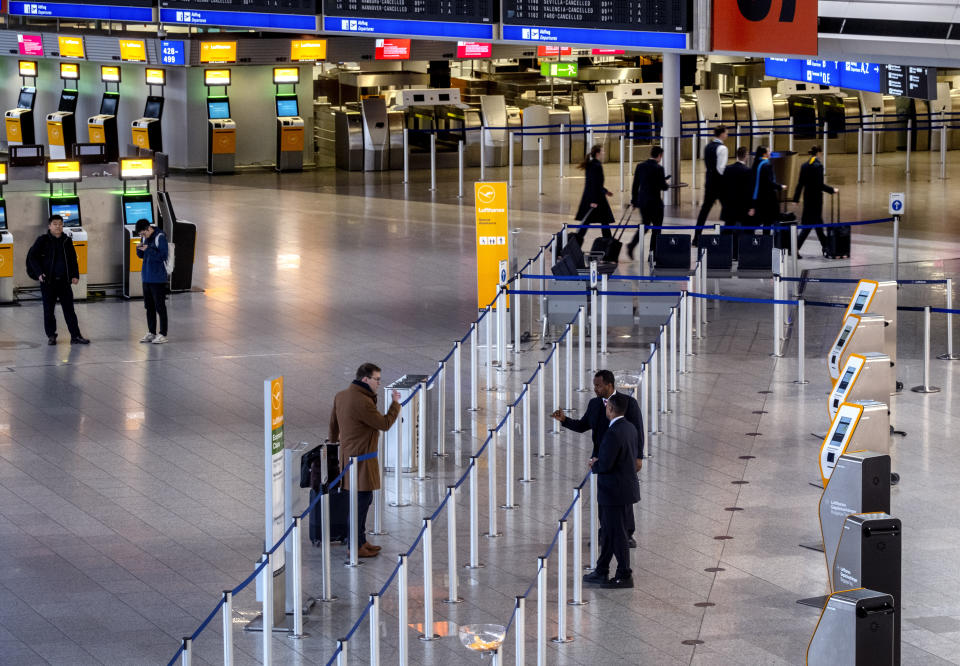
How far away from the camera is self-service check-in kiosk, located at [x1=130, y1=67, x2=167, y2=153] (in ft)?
95.3

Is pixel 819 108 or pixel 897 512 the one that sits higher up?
pixel 819 108

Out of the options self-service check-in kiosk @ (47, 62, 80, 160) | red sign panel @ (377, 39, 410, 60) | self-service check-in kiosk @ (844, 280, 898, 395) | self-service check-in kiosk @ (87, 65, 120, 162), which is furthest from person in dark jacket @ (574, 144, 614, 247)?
self-service check-in kiosk @ (47, 62, 80, 160)

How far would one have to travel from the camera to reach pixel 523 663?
24.6 ft

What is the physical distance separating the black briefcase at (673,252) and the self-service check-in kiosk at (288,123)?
1319cm

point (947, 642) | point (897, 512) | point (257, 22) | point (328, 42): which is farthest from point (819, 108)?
point (947, 642)

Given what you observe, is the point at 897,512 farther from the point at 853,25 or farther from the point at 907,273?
the point at 907,273

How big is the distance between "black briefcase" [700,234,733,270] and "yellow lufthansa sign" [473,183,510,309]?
104 inches

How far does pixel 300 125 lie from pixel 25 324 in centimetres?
1297

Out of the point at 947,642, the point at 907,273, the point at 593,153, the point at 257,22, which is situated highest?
the point at 257,22

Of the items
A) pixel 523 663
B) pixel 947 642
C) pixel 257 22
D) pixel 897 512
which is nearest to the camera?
pixel 523 663

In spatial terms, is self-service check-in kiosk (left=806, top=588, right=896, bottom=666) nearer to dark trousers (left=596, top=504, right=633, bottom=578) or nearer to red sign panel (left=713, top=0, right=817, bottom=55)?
dark trousers (left=596, top=504, right=633, bottom=578)

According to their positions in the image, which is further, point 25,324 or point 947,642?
point 25,324

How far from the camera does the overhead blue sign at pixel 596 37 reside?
1348cm

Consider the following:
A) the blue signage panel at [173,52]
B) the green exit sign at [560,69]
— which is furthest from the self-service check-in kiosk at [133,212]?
the green exit sign at [560,69]
